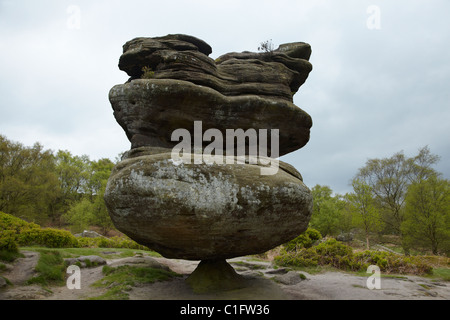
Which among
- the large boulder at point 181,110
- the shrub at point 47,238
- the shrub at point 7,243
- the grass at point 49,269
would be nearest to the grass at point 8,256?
the shrub at point 7,243

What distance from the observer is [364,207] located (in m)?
32.4

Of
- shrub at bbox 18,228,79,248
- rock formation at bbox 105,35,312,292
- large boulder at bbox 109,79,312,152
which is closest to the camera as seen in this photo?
rock formation at bbox 105,35,312,292

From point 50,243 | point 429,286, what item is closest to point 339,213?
point 429,286

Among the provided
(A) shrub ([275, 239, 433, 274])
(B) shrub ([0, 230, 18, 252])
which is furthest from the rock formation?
(A) shrub ([275, 239, 433, 274])

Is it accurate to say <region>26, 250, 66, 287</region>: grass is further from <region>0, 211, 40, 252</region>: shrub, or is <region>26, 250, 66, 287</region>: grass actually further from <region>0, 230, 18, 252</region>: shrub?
<region>0, 211, 40, 252</region>: shrub

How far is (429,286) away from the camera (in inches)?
516

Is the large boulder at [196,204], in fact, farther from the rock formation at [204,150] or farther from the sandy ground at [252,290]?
the sandy ground at [252,290]

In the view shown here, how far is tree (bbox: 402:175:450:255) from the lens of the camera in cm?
2500

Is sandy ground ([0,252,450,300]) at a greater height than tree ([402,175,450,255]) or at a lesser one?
lesser

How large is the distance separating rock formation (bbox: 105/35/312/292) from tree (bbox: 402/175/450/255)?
21.0 metres

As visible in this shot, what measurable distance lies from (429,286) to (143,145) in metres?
15.7

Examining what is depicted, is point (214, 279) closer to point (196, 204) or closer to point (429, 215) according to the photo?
point (196, 204)

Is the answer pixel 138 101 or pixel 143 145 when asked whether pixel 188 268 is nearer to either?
pixel 143 145

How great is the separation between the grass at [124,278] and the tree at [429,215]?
84.4 ft
